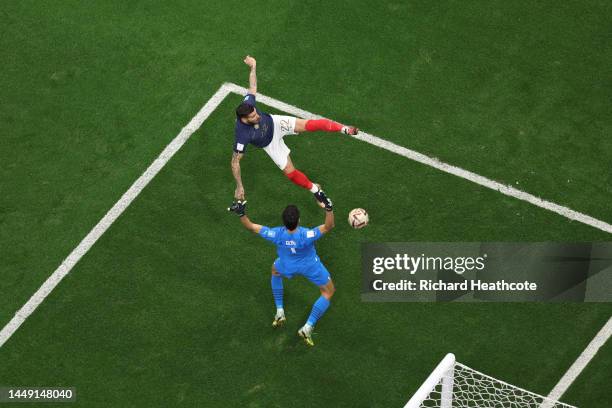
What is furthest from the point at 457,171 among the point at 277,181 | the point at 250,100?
the point at 250,100

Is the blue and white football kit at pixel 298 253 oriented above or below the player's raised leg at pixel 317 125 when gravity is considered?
below

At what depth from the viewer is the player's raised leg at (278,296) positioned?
15.9 m

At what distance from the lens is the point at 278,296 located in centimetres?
1606

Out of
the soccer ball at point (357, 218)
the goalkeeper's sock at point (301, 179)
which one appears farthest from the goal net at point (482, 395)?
the goalkeeper's sock at point (301, 179)

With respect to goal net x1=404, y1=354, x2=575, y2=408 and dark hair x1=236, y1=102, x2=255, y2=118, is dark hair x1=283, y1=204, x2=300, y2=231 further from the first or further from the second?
goal net x1=404, y1=354, x2=575, y2=408

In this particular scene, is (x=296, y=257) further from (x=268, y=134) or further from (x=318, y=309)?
(x=268, y=134)

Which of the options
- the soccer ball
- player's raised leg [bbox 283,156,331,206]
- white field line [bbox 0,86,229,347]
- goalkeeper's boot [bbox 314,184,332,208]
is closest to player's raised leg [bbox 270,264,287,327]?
goalkeeper's boot [bbox 314,184,332,208]

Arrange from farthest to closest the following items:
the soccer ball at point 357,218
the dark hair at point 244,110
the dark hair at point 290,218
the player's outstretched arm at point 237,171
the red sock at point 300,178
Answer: the red sock at point 300,178 → the player's outstretched arm at point 237,171 → the dark hair at point 244,110 → the soccer ball at point 357,218 → the dark hair at point 290,218

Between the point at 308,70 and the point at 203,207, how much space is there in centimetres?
312

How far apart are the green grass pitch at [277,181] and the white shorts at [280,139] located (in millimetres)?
705

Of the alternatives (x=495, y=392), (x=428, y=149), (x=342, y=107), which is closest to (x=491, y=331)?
(x=495, y=392)

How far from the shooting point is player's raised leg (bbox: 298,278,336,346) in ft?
51.9

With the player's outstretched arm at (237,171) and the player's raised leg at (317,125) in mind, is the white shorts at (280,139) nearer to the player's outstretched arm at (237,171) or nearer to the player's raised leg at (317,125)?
the player's raised leg at (317,125)

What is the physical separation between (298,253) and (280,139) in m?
2.55
